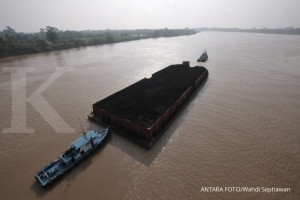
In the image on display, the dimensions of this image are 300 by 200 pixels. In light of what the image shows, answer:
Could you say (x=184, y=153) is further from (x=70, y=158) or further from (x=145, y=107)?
(x=70, y=158)

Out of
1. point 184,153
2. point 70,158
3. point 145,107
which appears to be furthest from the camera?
point 145,107

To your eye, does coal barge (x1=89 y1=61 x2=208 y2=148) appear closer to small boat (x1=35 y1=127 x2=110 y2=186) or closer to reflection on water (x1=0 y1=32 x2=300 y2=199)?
reflection on water (x1=0 y1=32 x2=300 y2=199)

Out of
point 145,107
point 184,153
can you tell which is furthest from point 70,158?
point 184,153

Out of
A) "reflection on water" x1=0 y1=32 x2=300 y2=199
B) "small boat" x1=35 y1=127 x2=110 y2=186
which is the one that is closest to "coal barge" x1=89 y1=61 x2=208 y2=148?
"reflection on water" x1=0 y1=32 x2=300 y2=199

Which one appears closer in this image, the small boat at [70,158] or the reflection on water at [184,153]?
the reflection on water at [184,153]

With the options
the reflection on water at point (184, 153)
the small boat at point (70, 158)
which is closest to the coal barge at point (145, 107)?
the reflection on water at point (184, 153)

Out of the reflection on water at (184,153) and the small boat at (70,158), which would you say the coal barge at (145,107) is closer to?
the reflection on water at (184,153)

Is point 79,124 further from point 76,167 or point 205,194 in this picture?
point 205,194
